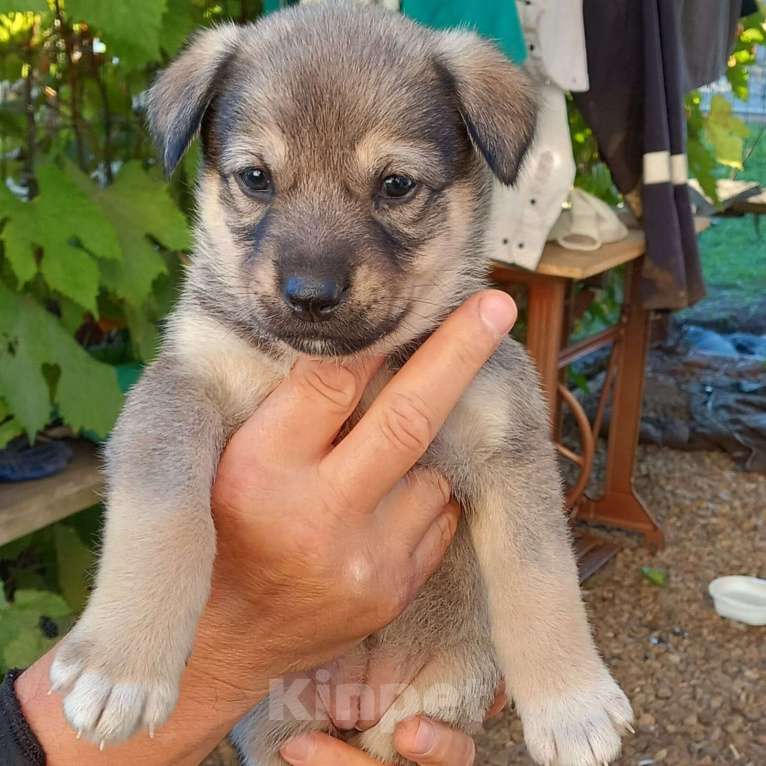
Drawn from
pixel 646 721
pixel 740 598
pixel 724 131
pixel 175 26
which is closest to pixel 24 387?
pixel 175 26

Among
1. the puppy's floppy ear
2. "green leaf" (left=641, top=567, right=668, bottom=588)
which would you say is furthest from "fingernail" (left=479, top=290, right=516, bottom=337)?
"green leaf" (left=641, top=567, right=668, bottom=588)

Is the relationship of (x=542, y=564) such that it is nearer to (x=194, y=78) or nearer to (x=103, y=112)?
(x=194, y=78)

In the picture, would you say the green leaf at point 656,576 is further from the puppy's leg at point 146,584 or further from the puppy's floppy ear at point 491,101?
the puppy's leg at point 146,584

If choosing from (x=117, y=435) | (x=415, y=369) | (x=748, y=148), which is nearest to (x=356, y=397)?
(x=415, y=369)

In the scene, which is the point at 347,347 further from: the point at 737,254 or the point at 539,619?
the point at 737,254

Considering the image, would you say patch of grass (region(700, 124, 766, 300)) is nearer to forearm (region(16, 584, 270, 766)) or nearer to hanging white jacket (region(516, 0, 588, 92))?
hanging white jacket (region(516, 0, 588, 92))

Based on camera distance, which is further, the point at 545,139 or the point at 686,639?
the point at 686,639

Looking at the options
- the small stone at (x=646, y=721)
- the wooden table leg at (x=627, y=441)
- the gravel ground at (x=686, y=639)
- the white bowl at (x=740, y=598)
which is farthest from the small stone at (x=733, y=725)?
the wooden table leg at (x=627, y=441)

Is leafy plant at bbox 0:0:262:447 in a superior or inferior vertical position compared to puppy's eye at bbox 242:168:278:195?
inferior
